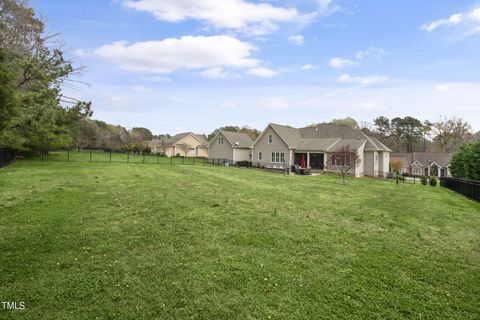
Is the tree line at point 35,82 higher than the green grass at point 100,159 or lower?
higher

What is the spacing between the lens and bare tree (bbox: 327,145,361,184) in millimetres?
24375

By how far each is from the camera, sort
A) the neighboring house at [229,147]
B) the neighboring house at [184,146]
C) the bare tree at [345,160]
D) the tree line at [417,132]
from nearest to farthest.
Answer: the bare tree at [345,160]
the neighboring house at [229,147]
the neighboring house at [184,146]
the tree line at [417,132]

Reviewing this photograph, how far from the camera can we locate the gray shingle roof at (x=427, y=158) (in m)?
47.4

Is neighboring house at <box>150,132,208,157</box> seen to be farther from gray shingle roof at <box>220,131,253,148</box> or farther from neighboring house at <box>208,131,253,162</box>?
gray shingle roof at <box>220,131,253,148</box>

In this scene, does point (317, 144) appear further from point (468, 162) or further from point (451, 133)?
point (451, 133)

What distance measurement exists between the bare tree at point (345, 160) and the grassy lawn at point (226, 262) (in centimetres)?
1583

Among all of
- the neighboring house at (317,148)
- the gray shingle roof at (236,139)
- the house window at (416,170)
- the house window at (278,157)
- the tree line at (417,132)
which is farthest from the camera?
the tree line at (417,132)

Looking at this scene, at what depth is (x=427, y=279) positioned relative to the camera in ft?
14.6

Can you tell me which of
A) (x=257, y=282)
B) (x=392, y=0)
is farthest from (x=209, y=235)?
(x=392, y=0)

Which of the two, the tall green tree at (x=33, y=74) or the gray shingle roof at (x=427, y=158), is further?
the gray shingle roof at (x=427, y=158)

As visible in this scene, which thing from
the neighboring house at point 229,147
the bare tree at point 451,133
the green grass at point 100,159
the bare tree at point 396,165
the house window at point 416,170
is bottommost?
the house window at point 416,170

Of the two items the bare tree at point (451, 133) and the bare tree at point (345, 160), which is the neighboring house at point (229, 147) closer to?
the bare tree at point (345, 160)

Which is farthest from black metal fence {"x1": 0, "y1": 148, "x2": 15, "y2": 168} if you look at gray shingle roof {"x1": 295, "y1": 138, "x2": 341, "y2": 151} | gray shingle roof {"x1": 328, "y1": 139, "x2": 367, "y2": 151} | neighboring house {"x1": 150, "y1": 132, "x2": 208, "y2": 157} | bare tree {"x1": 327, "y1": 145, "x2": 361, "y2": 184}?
neighboring house {"x1": 150, "y1": 132, "x2": 208, "y2": 157}

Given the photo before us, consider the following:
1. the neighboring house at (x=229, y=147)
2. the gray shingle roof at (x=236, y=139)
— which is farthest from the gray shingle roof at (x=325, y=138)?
the neighboring house at (x=229, y=147)
